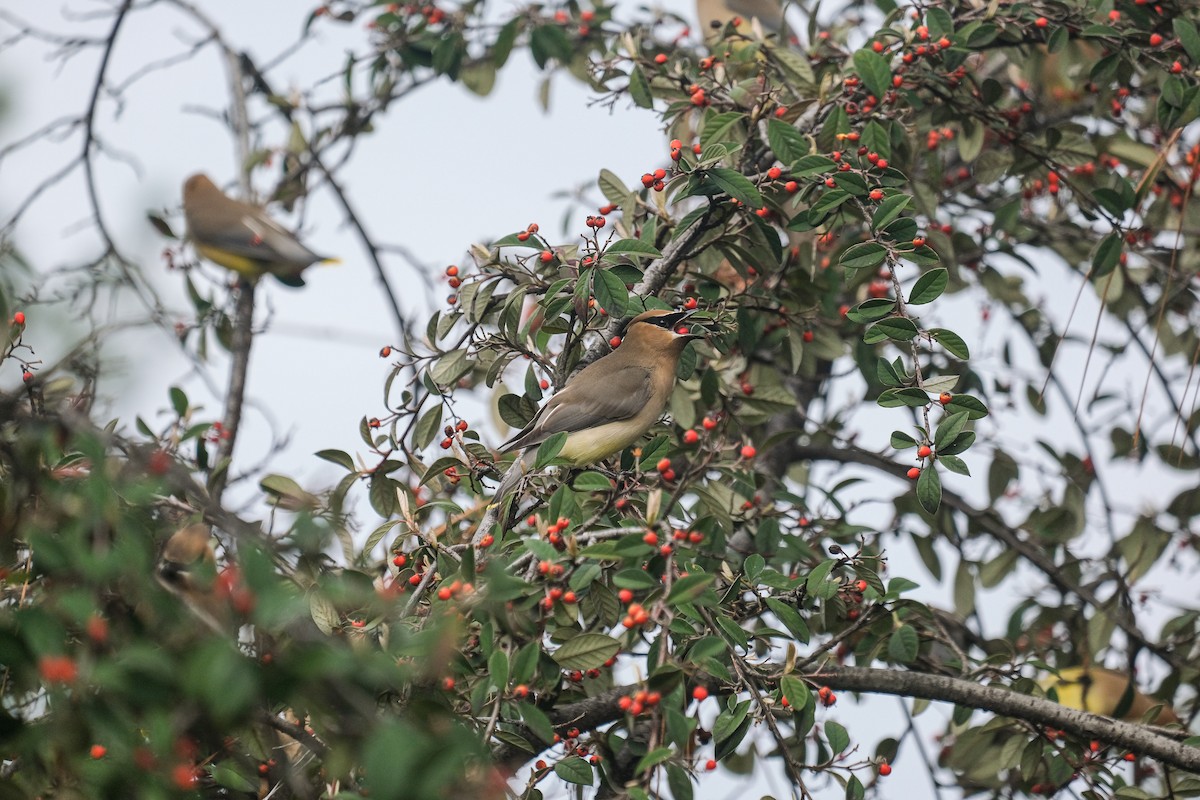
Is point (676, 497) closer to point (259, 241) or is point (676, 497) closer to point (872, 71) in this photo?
point (872, 71)

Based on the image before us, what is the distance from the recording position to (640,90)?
3586 millimetres

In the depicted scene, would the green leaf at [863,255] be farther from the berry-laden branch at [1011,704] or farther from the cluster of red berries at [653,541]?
the berry-laden branch at [1011,704]

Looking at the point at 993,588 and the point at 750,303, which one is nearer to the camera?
the point at 750,303

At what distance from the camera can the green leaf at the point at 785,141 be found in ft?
10.0

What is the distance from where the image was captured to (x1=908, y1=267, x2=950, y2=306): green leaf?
8.77 ft

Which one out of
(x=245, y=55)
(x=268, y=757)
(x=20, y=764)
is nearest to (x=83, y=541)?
(x=20, y=764)

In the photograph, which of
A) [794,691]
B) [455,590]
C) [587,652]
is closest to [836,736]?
[794,691]

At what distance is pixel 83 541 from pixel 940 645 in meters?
3.22

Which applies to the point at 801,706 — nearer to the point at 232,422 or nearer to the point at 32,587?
the point at 32,587

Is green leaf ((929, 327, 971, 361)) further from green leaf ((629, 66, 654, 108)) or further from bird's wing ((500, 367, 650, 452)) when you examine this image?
green leaf ((629, 66, 654, 108))

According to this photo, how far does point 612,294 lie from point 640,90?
3.60ft

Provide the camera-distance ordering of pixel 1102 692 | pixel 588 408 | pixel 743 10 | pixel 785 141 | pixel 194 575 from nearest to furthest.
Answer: pixel 194 575 → pixel 785 141 → pixel 588 408 → pixel 1102 692 → pixel 743 10

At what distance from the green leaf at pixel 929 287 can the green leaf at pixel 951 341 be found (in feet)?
0.27

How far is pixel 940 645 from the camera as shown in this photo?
13.4 ft
